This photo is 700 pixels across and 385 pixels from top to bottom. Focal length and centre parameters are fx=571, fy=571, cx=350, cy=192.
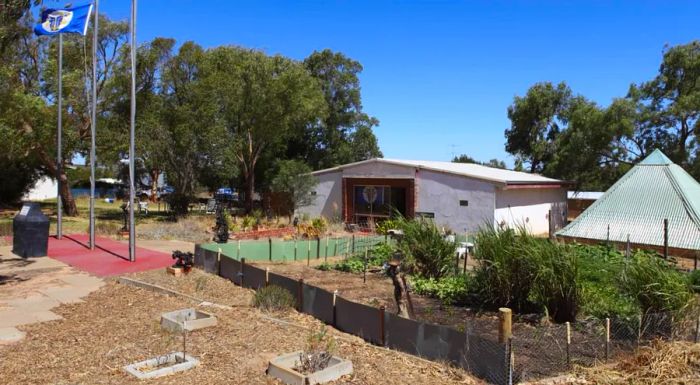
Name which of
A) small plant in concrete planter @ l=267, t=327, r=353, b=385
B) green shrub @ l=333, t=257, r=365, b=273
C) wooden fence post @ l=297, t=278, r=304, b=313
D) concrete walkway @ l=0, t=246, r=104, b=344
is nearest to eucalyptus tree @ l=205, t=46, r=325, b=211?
concrete walkway @ l=0, t=246, r=104, b=344

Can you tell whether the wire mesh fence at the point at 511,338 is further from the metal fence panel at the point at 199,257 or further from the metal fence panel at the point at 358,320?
the metal fence panel at the point at 199,257

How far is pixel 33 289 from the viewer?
11.6 meters

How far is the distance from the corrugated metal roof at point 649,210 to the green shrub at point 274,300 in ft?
39.4

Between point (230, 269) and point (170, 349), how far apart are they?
547cm

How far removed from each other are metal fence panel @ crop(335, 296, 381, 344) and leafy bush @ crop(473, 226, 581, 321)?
2.62 m

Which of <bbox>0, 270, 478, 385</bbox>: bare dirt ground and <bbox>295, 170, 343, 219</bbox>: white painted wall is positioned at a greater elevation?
<bbox>295, 170, 343, 219</bbox>: white painted wall

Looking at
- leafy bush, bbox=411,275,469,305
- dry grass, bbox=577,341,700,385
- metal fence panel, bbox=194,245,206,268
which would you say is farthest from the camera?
metal fence panel, bbox=194,245,206,268

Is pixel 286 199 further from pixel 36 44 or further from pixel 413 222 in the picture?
pixel 413 222

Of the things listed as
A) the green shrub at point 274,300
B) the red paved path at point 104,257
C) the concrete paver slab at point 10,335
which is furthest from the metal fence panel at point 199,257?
the concrete paver slab at point 10,335

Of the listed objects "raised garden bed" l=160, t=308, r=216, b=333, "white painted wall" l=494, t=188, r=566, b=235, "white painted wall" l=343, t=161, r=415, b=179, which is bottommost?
"raised garden bed" l=160, t=308, r=216, b=333

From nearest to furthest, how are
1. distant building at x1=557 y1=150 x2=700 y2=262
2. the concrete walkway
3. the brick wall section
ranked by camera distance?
the concrete walkway, distant building at x1=557 y1=150 x2=700 y2=262, the brick wall section

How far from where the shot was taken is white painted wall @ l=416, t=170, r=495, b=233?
23625 millimetres

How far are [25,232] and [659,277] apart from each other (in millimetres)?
15345

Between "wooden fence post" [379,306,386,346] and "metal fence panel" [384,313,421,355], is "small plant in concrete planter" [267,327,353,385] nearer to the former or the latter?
"metal fence panel" [384,313,421,355]
